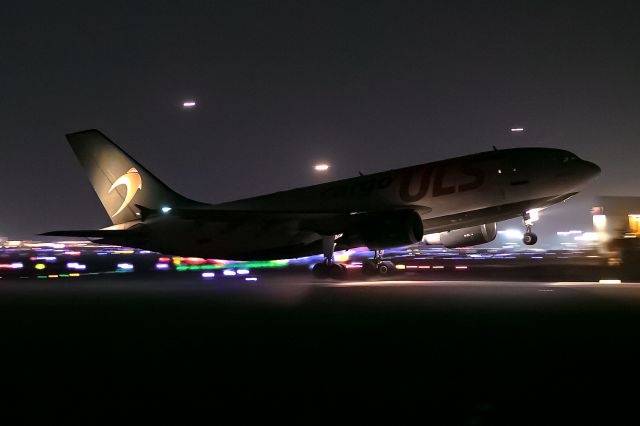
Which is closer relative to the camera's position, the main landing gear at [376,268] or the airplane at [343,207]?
the airplane at [343,207]

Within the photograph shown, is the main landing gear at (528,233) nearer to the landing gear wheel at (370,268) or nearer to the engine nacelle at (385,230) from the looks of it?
the engine nacelle at (385,230)

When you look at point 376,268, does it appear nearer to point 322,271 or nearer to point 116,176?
point 322,271

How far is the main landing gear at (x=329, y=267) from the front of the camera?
98.5 ft

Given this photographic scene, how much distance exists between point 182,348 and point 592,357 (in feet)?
Result: 22.1

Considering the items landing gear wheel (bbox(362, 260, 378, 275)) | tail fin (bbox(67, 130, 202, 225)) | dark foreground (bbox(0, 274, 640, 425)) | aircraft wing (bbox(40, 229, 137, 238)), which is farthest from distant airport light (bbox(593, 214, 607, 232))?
dark foreground (bbox(0, 274, 640, 425))

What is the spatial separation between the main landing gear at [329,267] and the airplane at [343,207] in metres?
0.05

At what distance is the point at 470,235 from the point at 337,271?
734 cm

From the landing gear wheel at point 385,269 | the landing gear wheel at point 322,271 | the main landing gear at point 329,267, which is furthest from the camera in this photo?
the landing gear wheel at point 385,269

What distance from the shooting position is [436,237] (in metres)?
34.6

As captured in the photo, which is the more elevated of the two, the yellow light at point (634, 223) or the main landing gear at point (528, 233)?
the yellow light at point (634, 223)

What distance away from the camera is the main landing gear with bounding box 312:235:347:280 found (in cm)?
3002

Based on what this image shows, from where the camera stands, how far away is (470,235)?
3341 centimetres

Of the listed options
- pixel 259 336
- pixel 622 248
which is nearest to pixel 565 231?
pixel 622 248

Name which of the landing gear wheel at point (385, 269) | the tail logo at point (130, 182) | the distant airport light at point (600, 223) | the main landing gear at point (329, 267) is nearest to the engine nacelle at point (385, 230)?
the main landing gear at point (329, 267)
